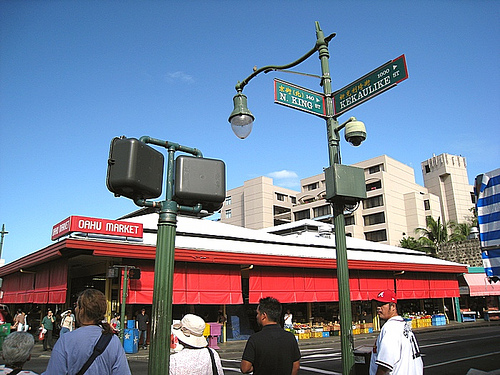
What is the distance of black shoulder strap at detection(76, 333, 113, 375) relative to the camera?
125 inches

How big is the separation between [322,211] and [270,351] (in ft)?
246

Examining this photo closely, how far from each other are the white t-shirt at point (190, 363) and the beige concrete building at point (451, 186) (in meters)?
95.7

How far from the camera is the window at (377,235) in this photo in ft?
230

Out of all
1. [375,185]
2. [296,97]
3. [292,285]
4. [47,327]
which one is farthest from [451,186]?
[296,97]

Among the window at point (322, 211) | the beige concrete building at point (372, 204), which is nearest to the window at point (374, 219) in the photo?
the beige concrete building at point (372, 204)

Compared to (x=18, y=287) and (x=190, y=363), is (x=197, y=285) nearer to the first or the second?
(x=18, y=287)

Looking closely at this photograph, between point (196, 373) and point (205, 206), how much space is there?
1486 mm

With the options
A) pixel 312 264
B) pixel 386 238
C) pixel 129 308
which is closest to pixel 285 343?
pixel 129 308

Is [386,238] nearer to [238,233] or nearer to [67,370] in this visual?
[238,233]

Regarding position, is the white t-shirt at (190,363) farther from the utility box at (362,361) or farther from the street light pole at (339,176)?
the utility box at (362,361)

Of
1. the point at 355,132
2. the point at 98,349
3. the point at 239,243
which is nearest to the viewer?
the point at 98,349

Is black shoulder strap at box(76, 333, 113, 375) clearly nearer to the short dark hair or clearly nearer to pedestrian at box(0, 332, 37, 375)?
pedestrian at box(0, 332, 37, 375)

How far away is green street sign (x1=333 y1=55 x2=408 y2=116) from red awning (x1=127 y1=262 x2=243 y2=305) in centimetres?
1282

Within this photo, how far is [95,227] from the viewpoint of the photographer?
1762 cm
